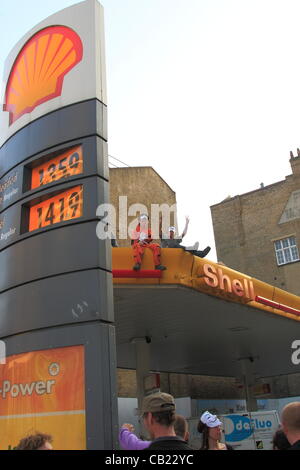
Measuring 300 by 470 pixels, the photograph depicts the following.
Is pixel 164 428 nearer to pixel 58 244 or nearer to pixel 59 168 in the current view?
pixel 58 244

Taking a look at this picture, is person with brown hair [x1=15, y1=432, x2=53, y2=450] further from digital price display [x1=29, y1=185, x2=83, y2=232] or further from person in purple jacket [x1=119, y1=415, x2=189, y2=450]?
digital price display [x1=29, y1=185, x2=83, y2=232]

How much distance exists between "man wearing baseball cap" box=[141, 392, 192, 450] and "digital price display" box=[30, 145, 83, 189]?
10.5 ft

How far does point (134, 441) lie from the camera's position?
14.9 feet

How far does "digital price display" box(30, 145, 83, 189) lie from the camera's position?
19.4 feet

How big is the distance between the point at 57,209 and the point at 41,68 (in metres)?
2.35

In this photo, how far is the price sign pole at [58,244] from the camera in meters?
4.89

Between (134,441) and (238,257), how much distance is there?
3487 cm

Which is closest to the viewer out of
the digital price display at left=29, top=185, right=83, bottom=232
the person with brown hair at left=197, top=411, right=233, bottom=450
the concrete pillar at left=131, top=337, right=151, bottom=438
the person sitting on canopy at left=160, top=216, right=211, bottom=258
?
the person with brown hair at left=197, top=411, right=233, bottom=450

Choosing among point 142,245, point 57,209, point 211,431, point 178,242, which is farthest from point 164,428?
point 178,242

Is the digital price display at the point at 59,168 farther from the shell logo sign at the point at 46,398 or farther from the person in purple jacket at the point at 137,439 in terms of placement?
the person in purple jacket at the point at 137,439

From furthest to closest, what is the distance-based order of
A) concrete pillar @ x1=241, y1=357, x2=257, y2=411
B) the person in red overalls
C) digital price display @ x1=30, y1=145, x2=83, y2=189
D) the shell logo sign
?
1. concrete pillar @ x1=241, y1=357, x2=257, y2=411
2. the person in red overalls
3. digital price display @ x1=30, y1=145, x2=83, y2=189
4. the shell logo sign

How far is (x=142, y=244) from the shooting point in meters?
10.7

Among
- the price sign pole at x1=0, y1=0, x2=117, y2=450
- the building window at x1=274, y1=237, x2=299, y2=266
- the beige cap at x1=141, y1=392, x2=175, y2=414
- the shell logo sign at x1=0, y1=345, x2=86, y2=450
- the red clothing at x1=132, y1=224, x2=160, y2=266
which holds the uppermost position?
the building window at x1=274, y1=237, x2=299, y2=266

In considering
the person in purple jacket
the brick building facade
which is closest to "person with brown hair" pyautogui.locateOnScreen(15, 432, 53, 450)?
the person in purple jacket
